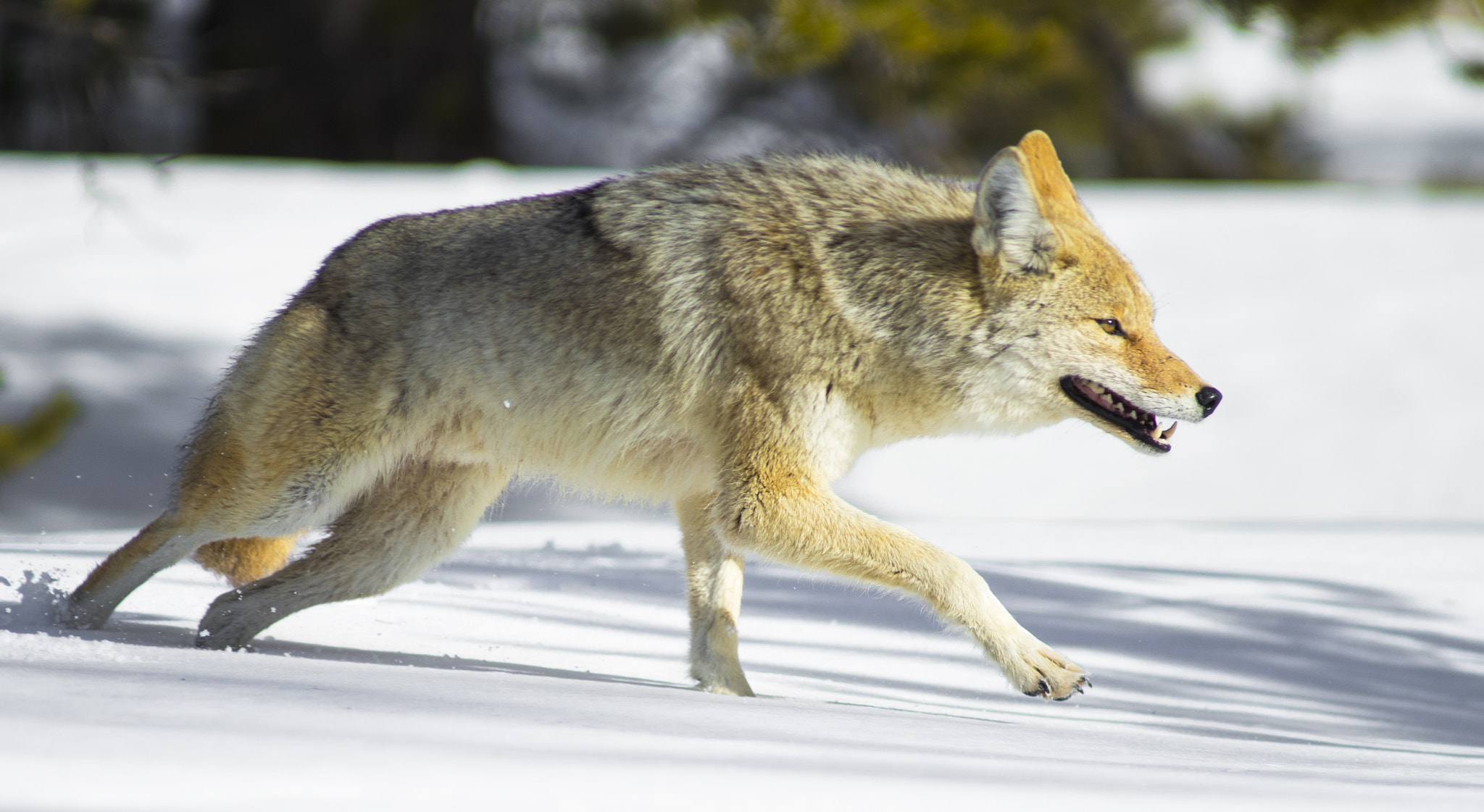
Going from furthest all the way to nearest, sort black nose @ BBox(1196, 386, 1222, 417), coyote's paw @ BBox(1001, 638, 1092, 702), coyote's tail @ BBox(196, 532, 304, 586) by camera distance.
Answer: coyote's tail @ BBox(196, 532, 304, 586) → black nose @ BBox(1196, 386, 1222, 417) → coyote's paw @ BBox(1001, 638, 1092, 702)

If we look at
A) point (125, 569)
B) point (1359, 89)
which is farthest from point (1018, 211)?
point (1359, 89)

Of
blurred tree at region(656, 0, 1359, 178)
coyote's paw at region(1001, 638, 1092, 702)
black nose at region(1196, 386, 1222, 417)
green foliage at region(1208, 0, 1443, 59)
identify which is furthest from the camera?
blurred tree at region(656, 0, 1359, 178)

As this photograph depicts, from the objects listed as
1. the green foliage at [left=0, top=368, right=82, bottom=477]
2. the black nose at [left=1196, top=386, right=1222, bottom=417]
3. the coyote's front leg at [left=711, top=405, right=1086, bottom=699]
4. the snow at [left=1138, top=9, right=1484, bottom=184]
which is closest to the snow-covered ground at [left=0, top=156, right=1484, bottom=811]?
the coyote's front leg at [left=711, top=405, right=1086, bottom=699]

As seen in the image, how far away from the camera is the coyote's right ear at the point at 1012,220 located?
372cm

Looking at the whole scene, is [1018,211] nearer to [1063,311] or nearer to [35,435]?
[1063,311]

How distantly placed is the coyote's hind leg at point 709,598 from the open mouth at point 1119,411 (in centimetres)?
111

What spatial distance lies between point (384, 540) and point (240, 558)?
0.52 meters

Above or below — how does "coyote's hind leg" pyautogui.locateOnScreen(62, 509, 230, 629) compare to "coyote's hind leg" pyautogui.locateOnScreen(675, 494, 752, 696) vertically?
below

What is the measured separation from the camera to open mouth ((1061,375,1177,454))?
12.3ft

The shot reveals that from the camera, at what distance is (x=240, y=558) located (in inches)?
174

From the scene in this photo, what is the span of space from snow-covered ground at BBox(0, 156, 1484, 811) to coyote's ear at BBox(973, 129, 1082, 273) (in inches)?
28.9

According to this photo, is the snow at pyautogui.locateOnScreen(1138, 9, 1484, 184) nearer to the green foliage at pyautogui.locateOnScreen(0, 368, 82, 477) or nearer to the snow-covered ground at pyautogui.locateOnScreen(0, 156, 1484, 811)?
the snow-covered ground at pyautogui.locateOnScreen(0, 156, 1484, 811)

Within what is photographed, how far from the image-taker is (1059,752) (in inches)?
111

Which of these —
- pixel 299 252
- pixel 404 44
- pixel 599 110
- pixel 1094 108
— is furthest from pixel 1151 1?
pixel 299 252
